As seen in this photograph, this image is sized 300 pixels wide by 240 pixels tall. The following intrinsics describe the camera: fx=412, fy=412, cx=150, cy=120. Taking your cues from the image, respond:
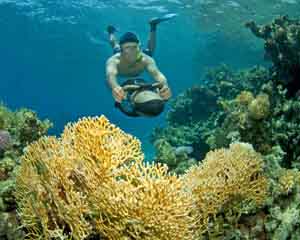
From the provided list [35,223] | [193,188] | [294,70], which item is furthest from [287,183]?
[294,70]

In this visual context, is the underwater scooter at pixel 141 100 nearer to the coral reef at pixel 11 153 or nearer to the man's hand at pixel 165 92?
the man's hand at pixel 165 92

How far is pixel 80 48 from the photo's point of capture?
5681 cm

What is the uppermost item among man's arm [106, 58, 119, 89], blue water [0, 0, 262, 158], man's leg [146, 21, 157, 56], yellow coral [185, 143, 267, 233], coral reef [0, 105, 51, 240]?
man's leg [146, 21, 157, 56]

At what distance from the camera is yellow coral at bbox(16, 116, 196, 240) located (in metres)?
3.89

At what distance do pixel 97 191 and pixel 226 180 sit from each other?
1.65 meters

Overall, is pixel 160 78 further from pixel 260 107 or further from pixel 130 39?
pixel 260 107

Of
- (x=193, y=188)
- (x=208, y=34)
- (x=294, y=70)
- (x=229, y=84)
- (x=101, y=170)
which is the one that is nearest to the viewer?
(x=101, y=170)

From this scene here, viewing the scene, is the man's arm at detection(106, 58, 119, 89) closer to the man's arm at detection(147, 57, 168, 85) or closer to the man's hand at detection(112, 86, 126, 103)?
the man's hand at detection(112, 86, 126, 103)

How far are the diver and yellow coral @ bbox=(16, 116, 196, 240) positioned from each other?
123 inches

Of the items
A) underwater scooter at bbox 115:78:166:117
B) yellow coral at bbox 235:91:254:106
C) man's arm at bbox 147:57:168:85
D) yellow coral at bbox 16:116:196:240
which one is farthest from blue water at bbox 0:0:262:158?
yellow coral at bbox 16:116:196:240

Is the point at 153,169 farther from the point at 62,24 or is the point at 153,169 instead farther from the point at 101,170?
the point at 62,24

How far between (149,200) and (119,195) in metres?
0.29

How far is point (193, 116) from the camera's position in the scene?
691 inches

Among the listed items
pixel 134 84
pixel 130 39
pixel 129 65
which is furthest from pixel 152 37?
pixel 134 84
